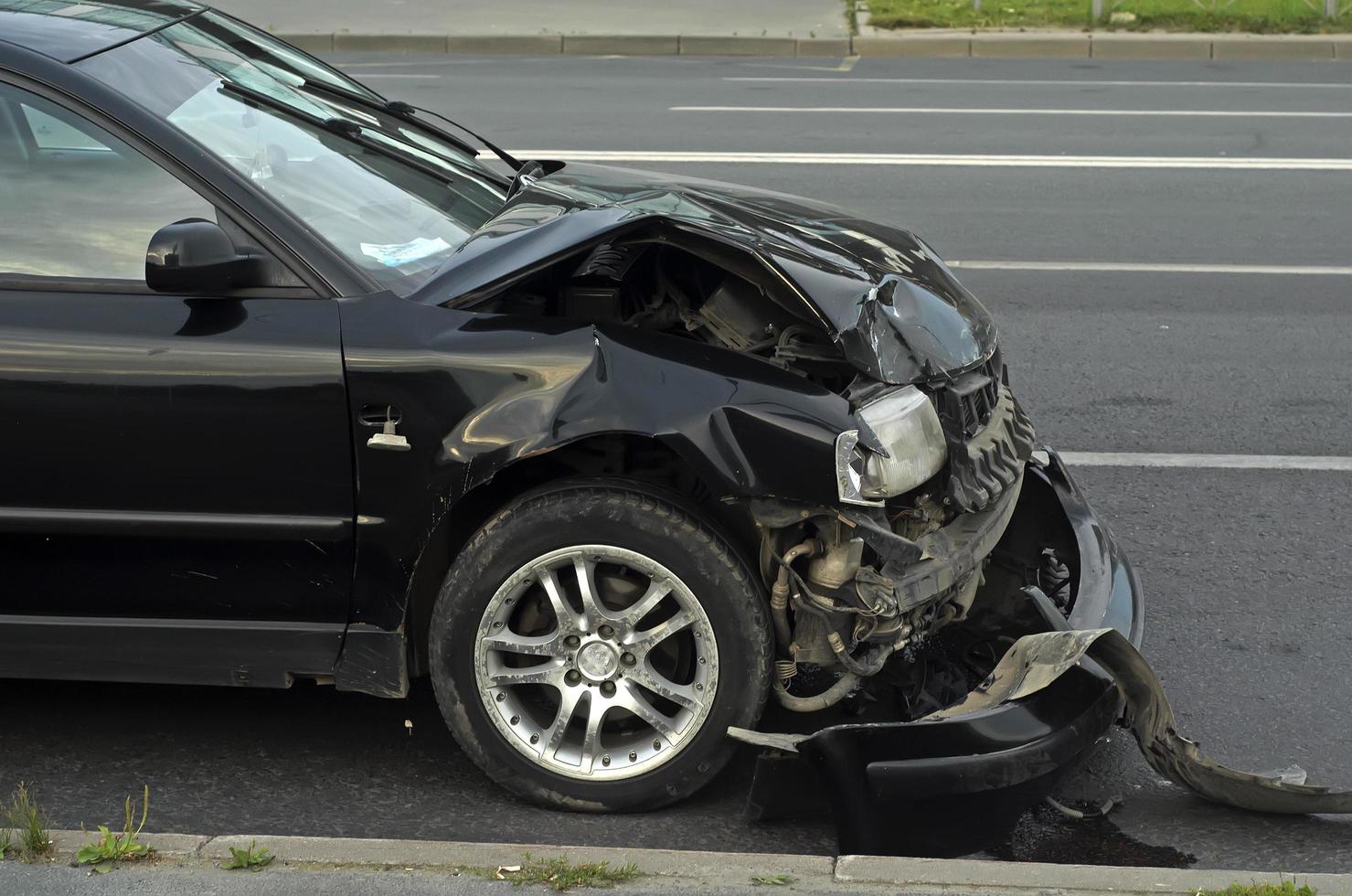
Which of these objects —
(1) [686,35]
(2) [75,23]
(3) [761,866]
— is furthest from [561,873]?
(1) [686,35]

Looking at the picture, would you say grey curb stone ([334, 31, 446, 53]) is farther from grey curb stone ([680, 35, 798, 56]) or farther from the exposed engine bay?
the exposed engine bay

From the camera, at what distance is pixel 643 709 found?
11.2 ft

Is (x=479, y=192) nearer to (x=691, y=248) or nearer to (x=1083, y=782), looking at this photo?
(x=691, y=248)

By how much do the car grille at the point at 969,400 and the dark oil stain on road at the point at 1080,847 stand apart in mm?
880

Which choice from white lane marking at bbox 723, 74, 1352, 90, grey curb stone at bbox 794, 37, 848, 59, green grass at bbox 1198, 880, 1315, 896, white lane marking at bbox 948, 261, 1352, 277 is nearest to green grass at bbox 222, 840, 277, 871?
green grass at bbox 1198, 880, 1315, 896

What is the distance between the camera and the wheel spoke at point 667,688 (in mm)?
3404

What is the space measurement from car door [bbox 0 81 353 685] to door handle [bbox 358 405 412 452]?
0.05 m

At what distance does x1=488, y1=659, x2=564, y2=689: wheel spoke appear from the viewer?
342cm

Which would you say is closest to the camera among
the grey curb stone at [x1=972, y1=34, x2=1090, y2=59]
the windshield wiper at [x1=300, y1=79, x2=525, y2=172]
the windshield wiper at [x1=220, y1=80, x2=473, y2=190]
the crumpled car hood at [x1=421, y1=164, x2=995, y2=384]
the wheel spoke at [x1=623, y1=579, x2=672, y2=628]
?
the wheel spoke at [x1=623, y1=579, x2=672, y2=628]

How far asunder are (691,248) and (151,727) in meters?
1.85

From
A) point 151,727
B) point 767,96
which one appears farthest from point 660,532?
point 767,96

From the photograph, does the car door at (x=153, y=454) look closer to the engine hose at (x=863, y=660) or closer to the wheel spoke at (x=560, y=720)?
the wheel spoke at (x=560, y=720)

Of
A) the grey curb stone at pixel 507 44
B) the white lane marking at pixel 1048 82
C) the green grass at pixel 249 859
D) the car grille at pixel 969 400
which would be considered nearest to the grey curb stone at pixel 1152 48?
the white lane marking at pixel 1048 82

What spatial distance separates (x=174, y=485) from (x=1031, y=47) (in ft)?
51.1
